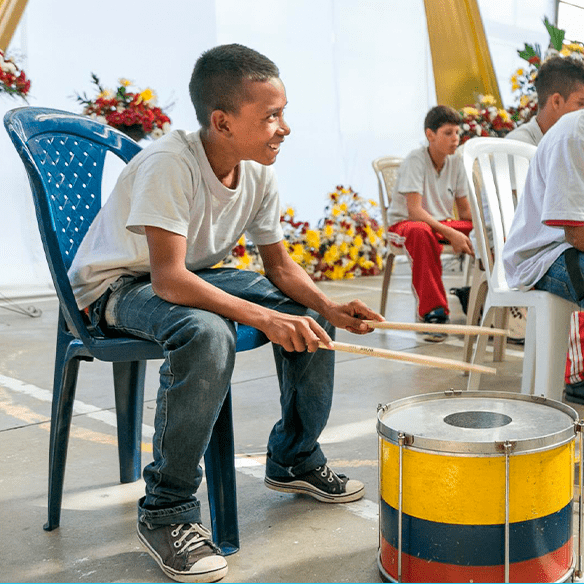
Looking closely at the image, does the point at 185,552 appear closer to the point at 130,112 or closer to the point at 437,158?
the point at 130,112

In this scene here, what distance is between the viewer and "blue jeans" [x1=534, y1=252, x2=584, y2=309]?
2191 millimetres

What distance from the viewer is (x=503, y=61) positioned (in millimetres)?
8594

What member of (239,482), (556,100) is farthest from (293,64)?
(239,482)

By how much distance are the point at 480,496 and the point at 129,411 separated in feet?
3.53

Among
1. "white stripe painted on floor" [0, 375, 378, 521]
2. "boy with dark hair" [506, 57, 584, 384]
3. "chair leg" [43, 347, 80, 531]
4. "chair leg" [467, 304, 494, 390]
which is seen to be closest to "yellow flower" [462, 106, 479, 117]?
"boy with dark hair" [506, 57, 584, 384]

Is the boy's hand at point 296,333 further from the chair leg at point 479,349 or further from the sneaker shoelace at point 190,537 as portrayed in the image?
the chair leg at point 479,349

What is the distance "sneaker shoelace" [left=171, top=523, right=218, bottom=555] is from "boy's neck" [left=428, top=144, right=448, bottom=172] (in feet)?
11.3

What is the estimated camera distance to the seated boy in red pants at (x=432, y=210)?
13.7ft

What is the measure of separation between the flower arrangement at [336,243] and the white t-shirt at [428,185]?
6.07 ft

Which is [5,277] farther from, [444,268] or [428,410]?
[428,410]

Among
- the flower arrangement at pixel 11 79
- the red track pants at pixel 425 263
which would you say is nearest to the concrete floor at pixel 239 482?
the red track pants at pixel 425 263

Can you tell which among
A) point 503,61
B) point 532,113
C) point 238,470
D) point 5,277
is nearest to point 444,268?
point 532,113

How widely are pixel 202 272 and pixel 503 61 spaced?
7420 mm

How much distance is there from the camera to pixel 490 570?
1.40 meters
